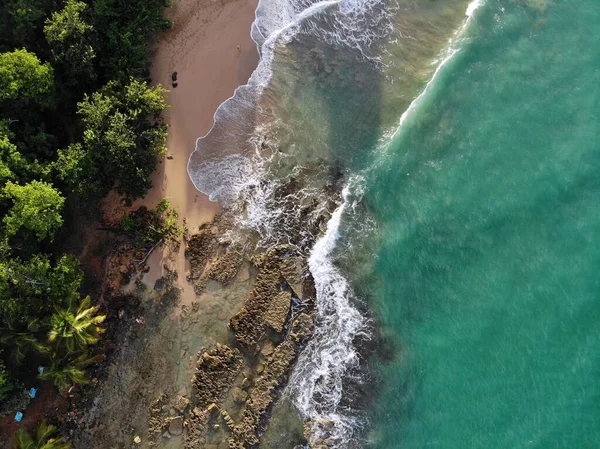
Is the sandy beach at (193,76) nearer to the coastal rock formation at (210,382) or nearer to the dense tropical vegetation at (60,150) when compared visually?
the dense tropical vegetation at (60,150)

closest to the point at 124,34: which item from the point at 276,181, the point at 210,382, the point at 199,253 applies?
the point at 276,181

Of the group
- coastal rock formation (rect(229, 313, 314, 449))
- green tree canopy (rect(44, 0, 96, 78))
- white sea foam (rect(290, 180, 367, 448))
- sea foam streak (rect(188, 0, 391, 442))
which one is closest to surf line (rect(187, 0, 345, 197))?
sea foam streak (rect(188, 0, 391, 442))

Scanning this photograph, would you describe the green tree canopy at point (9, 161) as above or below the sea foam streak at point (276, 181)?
above

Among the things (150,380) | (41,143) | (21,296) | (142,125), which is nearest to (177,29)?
(142,125)

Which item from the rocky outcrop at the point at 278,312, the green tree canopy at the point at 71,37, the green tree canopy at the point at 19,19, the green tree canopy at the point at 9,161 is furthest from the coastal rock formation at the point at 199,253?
the green tree canopy at the point at 19,19

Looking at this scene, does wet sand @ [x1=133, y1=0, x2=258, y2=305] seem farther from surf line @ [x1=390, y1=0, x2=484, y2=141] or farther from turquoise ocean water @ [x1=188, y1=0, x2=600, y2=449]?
surf line @ [x1=390, y1=0, x2=484, y2=141]

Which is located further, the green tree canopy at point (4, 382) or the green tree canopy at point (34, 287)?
the green tree canopy at point (4, 382)

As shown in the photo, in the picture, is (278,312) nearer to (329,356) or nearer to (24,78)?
(329,356)
